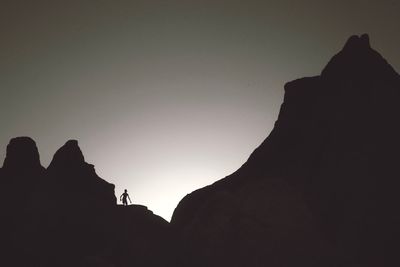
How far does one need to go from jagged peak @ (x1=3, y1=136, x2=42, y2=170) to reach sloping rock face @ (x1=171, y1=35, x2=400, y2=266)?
32.8 metres

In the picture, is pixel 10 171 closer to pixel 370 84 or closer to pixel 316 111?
pixel 316 111

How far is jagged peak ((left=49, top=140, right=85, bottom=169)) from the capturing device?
5972 centimetres

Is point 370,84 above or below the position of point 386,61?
below

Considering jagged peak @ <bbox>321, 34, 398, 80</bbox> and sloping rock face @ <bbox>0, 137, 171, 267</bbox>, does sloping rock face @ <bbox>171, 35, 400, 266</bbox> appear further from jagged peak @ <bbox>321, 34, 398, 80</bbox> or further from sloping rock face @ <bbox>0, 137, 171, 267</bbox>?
sloping rock face @ <bbox>0, 137, 171, 267</bbox>

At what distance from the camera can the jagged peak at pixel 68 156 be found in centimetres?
5972

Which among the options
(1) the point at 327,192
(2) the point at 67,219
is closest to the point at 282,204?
(1) the point at 327,192

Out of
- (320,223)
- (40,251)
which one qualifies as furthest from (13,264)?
(320,223)

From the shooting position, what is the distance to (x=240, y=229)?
3275 centimetres

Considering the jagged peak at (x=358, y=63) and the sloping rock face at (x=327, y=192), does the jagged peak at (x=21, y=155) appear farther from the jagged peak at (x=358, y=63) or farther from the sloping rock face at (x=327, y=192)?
the jagged peak at (x=358, y=63)

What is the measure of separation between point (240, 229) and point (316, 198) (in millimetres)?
8489

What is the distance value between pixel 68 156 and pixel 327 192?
40124 millimetres

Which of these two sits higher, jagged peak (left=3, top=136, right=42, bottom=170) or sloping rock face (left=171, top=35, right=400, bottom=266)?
jagged peak (left=3, top=136, right=42, bottom=170)

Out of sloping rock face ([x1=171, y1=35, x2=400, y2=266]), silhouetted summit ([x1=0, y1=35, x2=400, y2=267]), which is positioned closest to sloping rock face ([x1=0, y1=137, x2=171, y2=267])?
silhouetted summit ([x1=0, y1=35, x2=400, y2=267])

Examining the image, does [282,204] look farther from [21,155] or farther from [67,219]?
[21,155]
